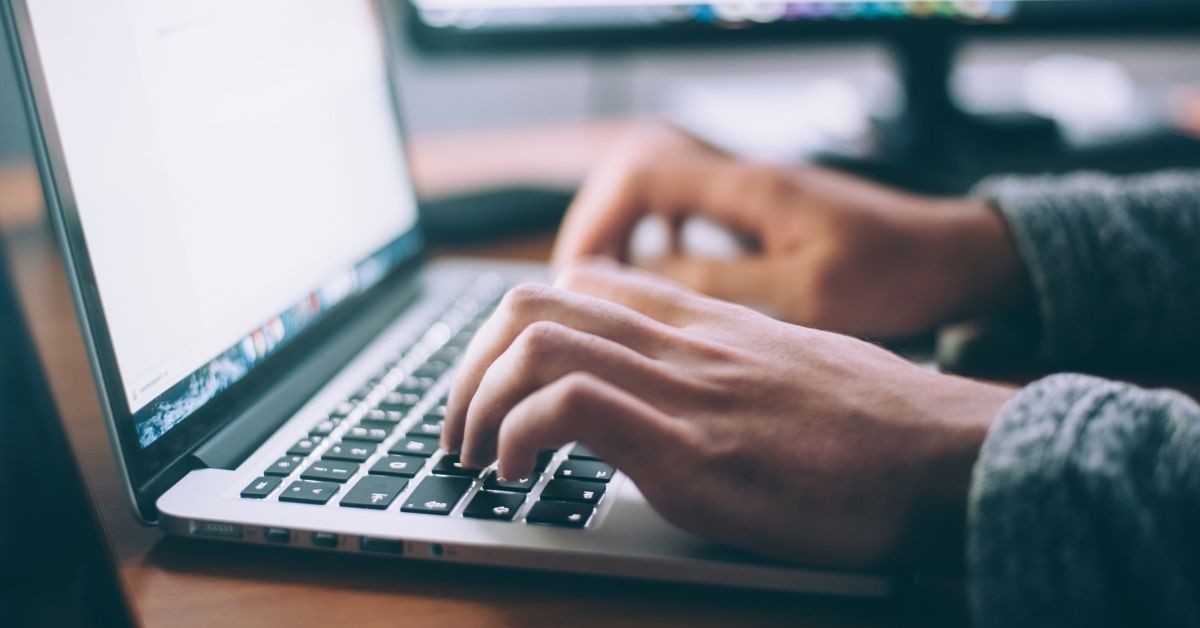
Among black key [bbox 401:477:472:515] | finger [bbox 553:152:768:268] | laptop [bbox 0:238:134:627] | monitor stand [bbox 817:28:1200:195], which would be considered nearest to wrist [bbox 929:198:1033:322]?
finger [bbox 553:152:768:268]

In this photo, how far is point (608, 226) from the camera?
2.06ft

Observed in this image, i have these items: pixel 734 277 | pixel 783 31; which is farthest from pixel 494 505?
pixel 783 31

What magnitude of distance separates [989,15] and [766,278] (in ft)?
1.29

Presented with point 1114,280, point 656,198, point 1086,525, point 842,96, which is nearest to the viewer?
point 1086,525

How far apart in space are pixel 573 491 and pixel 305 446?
4.8 inches

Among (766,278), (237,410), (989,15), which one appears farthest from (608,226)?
(989,15)

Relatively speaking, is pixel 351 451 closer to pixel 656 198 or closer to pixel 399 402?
pixel 399 402

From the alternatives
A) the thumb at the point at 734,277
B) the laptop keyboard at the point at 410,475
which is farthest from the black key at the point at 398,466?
the thumb at the point at 734,277

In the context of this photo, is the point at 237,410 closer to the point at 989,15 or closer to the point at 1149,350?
the point at 1149,350

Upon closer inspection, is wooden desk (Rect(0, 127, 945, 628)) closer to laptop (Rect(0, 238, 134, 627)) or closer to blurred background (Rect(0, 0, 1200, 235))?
laptop (Rect(0, 238, 134, 627))

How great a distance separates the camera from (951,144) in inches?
34.6

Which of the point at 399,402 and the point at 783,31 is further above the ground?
the point at 783,31

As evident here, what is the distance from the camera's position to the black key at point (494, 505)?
360 millimetres

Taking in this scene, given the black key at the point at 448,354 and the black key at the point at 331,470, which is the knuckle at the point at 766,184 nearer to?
the black key at the point at 448,354
